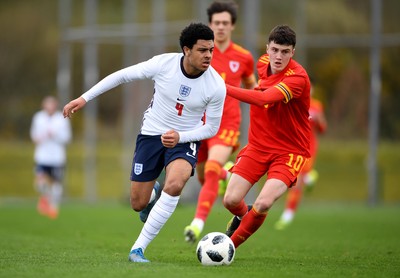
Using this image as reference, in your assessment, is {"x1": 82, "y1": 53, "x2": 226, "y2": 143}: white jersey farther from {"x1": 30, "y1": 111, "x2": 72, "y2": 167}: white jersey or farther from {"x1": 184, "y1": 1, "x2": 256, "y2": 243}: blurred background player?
{"x1": 30, "y1": 111, "x2": 72, "y2": 167}: white jersey

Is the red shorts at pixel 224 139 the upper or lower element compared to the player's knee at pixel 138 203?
upper

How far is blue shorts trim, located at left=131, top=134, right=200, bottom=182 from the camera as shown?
8.72 metres

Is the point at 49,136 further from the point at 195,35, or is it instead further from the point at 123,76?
the point at 195,35

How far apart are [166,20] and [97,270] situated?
19443 millimetres

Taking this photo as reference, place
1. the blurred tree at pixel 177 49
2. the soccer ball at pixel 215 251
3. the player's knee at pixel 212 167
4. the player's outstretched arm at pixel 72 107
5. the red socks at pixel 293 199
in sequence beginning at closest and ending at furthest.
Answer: the player's outstretched arm at pixel 72 107
the soccer ball at pixel 215 251
the player's knee at pixel 212 167
the red socks at pixel 293 199
the blurred tree at pixel 177 49

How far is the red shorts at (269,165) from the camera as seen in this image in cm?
889

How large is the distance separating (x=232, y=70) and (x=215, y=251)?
327 cm

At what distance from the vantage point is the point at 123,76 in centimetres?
859

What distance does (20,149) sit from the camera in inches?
1100

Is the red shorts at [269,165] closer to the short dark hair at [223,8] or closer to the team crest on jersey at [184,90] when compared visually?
the team crest on jersey at [184,90]

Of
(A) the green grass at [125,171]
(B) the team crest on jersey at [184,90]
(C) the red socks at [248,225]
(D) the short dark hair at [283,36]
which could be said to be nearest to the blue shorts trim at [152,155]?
(B) the team crest on jersey at [184,90]

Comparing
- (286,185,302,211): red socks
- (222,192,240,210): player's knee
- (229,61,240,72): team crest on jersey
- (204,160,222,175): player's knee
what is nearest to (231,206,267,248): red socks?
(222,192,240,210): player's knee

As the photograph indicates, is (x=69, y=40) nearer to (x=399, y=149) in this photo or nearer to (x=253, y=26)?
(x=253, y=26)

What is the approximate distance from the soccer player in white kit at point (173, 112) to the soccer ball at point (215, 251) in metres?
0.49
